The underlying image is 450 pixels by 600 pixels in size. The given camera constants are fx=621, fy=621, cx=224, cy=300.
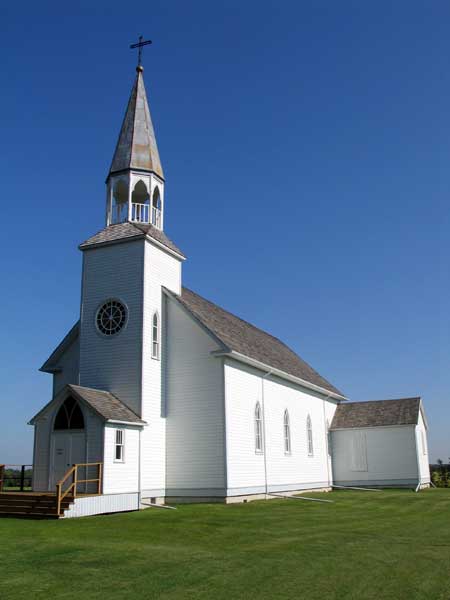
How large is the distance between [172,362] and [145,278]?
386 centimetres

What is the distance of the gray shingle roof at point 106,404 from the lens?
75.6 feet

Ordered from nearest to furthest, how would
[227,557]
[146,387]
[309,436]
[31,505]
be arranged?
[227,557] → [31,505] → [146,387] → [309,436]

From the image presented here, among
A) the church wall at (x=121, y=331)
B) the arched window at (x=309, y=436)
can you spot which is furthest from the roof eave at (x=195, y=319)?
the arched window at (x=309, y=436)

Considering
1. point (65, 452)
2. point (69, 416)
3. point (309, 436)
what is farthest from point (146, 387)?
point (309, 436)

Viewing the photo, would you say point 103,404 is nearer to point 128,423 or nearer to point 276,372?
point 128,423

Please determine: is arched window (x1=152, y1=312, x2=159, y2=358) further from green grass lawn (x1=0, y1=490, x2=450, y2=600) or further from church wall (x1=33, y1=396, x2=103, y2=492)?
green grass lawn (x1=0, y1=490, x2=450, y2=600)

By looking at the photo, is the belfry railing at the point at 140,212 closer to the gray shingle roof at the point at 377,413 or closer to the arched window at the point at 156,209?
the arched window at the point at 156,209

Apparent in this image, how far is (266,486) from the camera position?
95.9ft

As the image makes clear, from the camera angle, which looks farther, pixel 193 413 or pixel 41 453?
pixel 193 413

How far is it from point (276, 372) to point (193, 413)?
22.2 feet

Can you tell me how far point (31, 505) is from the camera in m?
20.6

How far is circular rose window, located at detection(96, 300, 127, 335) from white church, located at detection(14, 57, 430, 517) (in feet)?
0.16

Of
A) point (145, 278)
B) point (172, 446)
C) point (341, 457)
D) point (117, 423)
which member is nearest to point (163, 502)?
point (172, 446)

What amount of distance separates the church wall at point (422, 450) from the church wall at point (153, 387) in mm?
20294
